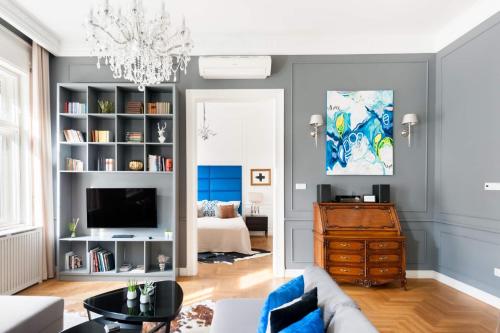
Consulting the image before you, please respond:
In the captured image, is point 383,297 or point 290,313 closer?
point 290,313

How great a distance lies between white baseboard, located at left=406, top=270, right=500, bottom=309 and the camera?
3203mm

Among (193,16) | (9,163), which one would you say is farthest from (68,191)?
(193,16)

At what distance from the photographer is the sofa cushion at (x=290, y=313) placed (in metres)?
1.38

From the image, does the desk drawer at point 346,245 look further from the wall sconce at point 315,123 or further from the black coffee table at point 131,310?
the black coffee table at point 131,310

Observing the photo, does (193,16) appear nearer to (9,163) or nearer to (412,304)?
(9,163)

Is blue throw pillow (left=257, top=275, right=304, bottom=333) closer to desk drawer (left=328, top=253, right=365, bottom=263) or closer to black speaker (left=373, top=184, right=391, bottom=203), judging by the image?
desk drawer (left=328, top=253, right=365, bottom=263)

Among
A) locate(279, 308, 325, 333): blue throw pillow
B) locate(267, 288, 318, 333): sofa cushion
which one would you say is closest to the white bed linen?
locate(267, 288, 318, 333): sofa cushion

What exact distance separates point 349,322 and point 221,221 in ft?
15.4

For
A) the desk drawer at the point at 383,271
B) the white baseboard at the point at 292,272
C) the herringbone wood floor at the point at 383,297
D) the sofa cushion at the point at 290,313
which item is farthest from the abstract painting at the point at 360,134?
the sofa cushion at the point at 290,313

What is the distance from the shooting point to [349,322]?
1.27 m

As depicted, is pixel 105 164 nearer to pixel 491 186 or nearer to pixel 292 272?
pixel 292 272

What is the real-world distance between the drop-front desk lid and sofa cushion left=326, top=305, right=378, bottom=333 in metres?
2.24

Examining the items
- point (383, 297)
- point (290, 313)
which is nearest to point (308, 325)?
point (290, 313)

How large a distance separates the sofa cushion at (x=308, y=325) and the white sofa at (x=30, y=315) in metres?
1.76
